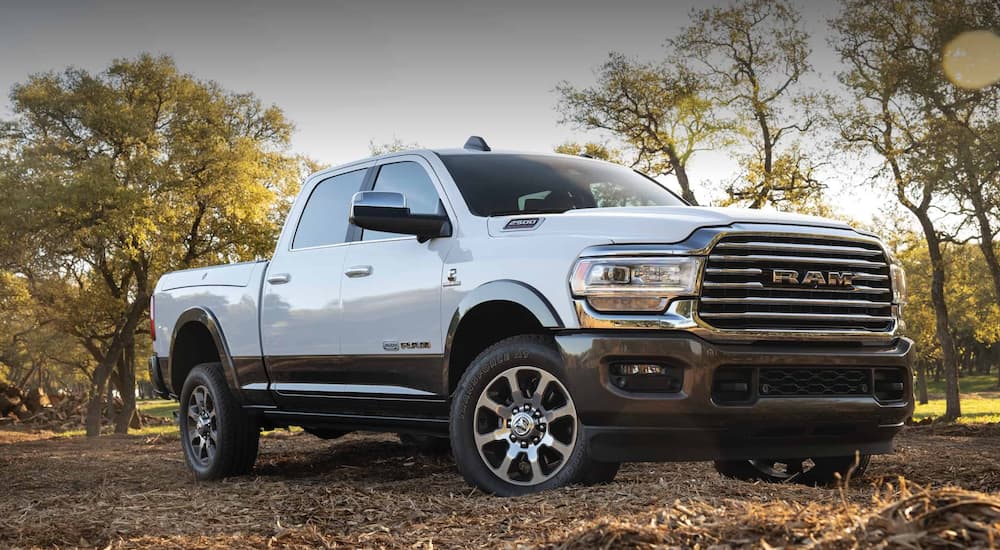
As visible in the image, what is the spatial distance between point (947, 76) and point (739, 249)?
22909 millimetres

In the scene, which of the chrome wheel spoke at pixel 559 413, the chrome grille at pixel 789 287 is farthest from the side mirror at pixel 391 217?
the chrome grille at pixel 789 287

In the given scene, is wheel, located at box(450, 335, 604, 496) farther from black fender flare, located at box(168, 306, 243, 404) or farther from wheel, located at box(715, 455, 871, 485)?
black fender flare, located at box(168, 306, 243, 404)

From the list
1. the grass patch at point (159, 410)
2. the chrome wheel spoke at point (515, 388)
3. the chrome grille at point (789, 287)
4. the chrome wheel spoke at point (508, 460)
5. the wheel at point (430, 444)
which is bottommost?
the grass patch at point (159, 410)

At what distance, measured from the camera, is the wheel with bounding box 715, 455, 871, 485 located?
20.5 feet

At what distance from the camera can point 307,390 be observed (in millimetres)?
7078

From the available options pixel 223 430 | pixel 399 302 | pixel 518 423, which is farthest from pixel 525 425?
pixel 223 430

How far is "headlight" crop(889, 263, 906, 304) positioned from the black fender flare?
4665 mm

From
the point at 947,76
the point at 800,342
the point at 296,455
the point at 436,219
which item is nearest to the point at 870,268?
the point at 800,342

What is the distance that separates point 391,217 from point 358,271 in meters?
0.79

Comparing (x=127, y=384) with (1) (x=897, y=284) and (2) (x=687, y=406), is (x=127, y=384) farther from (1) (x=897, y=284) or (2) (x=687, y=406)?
(2) (x=687, y=406)

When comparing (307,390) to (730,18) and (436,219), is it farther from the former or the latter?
(730,18)

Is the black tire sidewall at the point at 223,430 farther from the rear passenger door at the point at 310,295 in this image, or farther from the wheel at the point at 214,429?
the rear passenger door at the point at 310,295

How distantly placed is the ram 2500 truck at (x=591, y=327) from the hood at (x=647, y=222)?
0.04 feet

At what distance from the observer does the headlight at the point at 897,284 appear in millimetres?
5621
